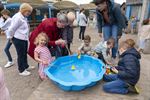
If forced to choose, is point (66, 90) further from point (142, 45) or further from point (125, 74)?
point (142, 45)

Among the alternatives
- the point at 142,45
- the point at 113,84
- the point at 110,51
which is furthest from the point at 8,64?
the point at 142,45

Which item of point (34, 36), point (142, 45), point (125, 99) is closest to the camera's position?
point (125, 99)

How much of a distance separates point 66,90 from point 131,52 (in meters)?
1.28

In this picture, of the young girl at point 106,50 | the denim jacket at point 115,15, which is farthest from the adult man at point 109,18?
the young girl at point 106,50

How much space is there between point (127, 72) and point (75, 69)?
5.43ft

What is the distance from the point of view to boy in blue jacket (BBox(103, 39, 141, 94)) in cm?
368

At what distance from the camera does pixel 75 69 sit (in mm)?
5129

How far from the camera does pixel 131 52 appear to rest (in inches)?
145

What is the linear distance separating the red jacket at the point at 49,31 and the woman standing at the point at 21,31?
23 cm

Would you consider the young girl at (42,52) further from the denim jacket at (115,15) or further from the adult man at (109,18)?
the denim jacket at (115,15)

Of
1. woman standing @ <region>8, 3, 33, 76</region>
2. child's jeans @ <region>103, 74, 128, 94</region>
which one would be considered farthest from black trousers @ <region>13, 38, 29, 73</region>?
child's jeans @ <region>103, 74, 128, 94</region>

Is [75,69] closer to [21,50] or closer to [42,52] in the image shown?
[42,52]

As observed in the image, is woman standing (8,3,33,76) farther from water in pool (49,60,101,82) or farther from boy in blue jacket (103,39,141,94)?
boy in blue jacket (103,39,141,94)

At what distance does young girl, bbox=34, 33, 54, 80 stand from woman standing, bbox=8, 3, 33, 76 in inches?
19.5
